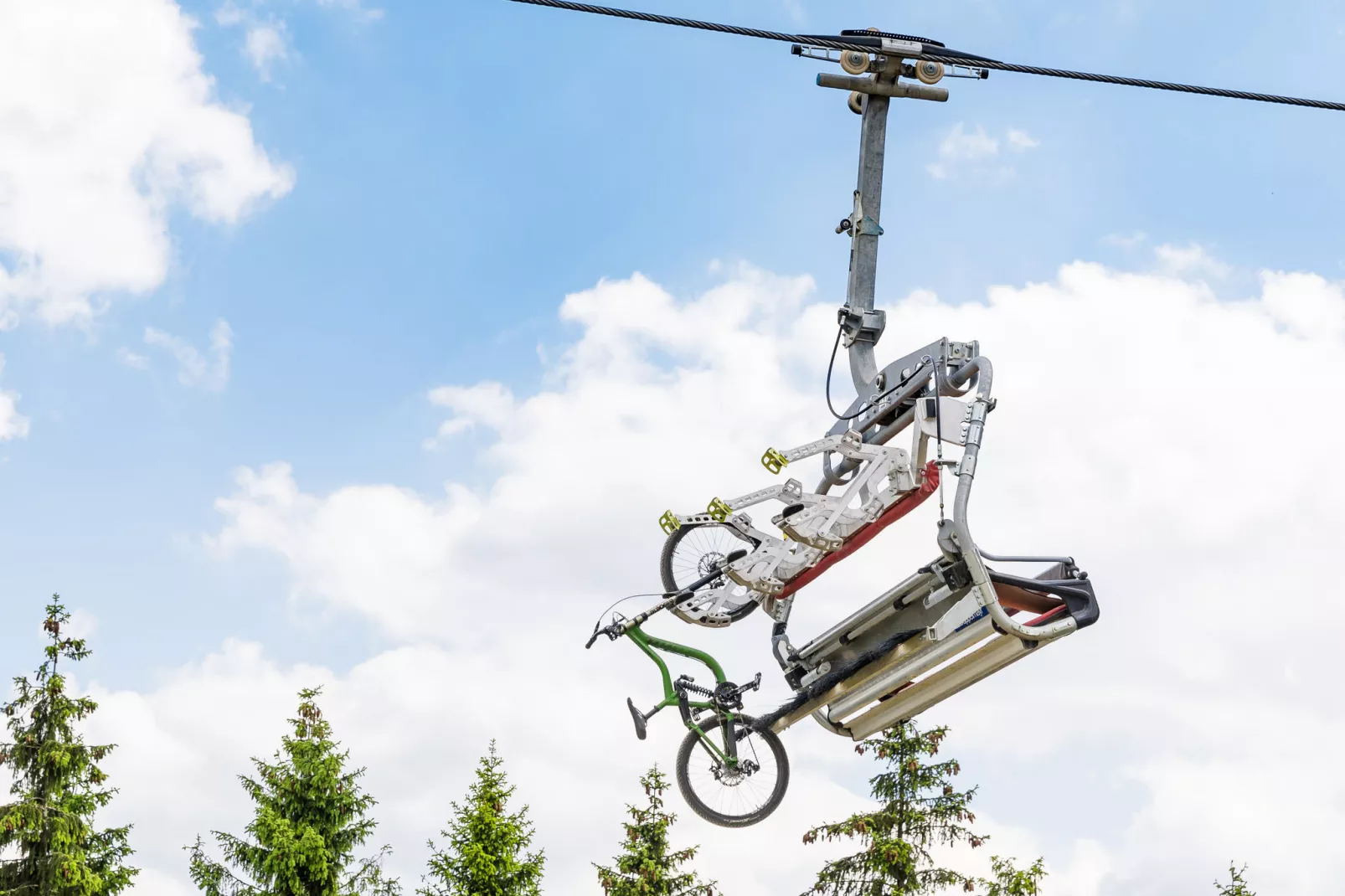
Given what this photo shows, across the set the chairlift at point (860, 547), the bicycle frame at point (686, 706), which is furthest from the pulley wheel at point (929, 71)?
the bicycle frame at point (686, 706)

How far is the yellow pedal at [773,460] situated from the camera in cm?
1446

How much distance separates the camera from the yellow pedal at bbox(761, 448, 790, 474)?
47.4ft

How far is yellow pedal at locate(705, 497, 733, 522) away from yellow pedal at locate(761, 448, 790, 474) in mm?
550

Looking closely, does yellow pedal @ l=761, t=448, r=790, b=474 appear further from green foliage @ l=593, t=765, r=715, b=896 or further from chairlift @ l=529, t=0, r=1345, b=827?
green foliage @ l=593, t=765, r=715, b=896

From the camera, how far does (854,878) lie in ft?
91.0

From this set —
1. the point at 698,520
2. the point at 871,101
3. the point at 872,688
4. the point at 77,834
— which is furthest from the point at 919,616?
the point at 77,834

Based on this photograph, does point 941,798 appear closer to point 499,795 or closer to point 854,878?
point 854,878

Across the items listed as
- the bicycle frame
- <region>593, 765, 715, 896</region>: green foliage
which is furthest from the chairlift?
<region>593, 765, 715, 896</region>: green foliage

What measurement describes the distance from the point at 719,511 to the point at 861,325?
2038 millimetres

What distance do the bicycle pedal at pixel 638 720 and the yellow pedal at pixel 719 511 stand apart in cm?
185

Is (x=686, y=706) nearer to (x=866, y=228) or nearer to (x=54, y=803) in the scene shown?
(x=866, y=228)

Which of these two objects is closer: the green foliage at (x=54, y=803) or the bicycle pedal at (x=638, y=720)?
the bicycle pedal at (x=638, y=720)

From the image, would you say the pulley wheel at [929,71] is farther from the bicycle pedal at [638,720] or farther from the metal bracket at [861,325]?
the bicycle pedal at [638,720]

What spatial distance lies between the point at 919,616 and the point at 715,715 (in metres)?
2.31
